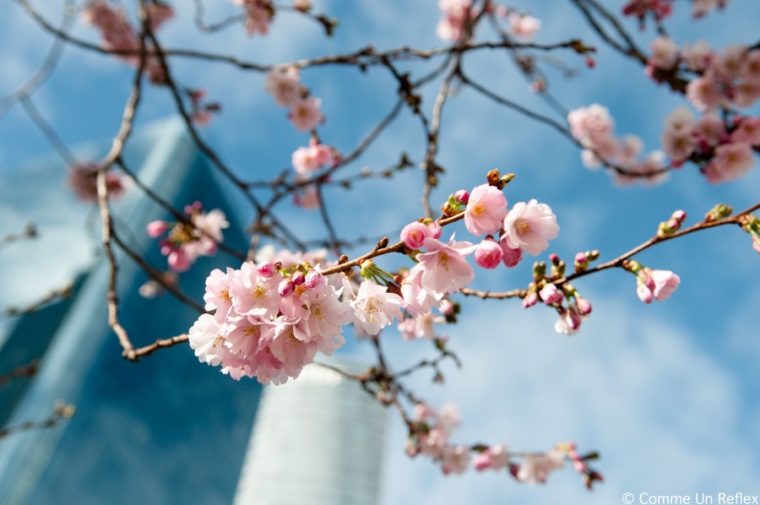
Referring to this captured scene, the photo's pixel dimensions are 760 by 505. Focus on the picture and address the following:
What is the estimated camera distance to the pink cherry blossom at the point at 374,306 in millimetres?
717

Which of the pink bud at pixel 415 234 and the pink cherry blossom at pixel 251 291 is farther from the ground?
the pink bud at pixel 415 234

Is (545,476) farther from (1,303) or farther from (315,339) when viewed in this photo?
(1,303)

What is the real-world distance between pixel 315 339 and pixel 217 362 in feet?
0.52

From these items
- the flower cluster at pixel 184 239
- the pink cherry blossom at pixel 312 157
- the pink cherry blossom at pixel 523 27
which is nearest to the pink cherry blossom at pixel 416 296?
the flower cluster at pixel 184 239

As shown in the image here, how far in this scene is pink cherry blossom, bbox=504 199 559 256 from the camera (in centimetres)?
68

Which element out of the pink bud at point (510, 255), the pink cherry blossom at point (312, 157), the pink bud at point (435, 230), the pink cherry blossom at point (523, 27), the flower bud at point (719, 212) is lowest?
the pink bud at point (435, 230)

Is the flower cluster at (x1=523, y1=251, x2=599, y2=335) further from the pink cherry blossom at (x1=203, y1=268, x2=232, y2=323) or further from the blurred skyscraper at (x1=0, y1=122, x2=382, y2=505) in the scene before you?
the blurred skyscraper at (x1=0, y1=122, x2=382, y2=505)

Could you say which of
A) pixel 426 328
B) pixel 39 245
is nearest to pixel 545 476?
pixel 426 328

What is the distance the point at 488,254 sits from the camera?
2.15ft

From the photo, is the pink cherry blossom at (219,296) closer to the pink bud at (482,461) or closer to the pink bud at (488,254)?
the pink bud at (488,254)

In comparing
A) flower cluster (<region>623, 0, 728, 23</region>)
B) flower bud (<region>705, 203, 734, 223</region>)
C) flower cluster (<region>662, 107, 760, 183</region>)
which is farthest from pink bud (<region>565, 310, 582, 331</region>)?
flower cluster (<region>623, 0, 728, 23</region>)

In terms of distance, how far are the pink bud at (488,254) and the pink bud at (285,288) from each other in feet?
0.77

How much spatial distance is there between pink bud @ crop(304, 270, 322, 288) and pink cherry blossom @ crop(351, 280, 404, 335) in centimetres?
8

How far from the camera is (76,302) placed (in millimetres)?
13078
